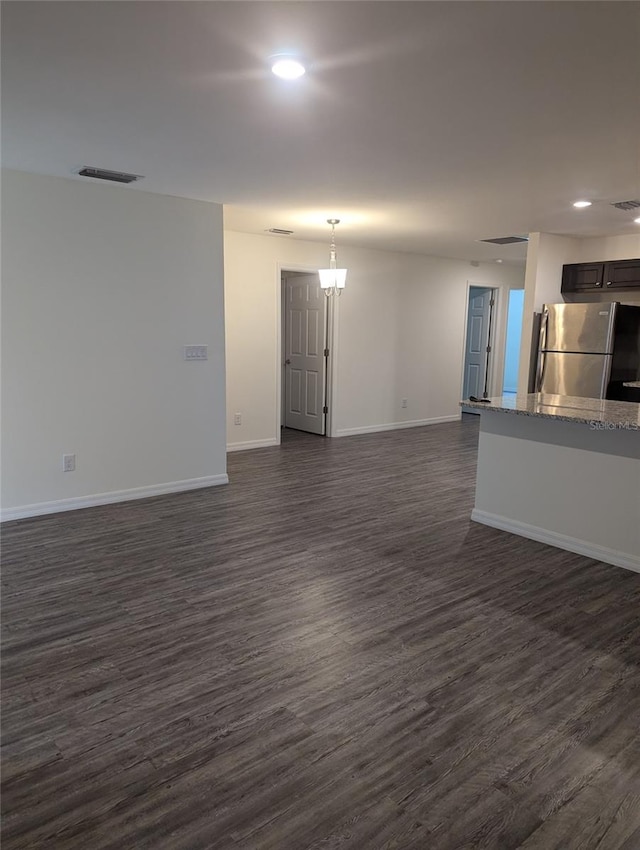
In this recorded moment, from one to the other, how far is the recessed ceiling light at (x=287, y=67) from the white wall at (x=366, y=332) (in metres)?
3.97

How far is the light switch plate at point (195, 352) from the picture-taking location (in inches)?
191

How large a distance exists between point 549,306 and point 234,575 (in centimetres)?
426

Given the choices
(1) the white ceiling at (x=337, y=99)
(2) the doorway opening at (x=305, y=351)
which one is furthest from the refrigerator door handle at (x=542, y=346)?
(2) the doorway opening at (x=305, y=351)

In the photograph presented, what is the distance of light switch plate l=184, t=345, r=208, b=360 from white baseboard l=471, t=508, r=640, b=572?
2.61 meters

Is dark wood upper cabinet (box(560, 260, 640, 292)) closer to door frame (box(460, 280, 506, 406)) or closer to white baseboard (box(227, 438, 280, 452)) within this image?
door frame (box(460, 280, 506, 406))

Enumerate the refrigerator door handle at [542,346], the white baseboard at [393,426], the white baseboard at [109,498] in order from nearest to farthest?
the white baseboard at [109,498] → the refrigerator door handle at [542,346] → the white baseboard at [393,426]

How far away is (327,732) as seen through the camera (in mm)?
2047

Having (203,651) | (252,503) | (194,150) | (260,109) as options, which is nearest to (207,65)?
(260,109)

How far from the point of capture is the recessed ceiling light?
215cm

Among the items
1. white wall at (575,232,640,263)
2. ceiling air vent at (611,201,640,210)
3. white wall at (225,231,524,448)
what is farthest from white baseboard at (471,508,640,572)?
white wall at (575,232,640,263)

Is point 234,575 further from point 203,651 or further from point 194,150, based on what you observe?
point 194,150

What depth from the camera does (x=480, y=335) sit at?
9.15 meters

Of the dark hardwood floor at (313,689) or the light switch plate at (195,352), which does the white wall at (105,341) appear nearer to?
the light switch plate at (195,352)

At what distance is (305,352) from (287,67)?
536 cm
